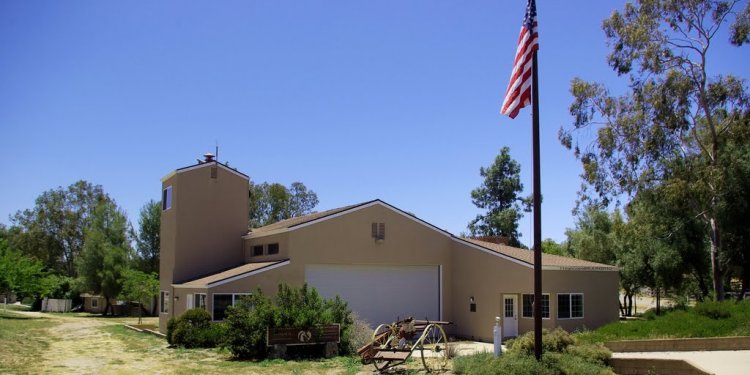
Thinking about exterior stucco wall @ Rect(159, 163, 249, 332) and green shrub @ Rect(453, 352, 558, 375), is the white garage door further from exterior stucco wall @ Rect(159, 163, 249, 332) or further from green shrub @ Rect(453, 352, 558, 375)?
green shrub @ Rect(453, 352, 558, 375)

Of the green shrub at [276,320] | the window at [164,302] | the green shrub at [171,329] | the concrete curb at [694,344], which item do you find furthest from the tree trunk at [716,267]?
the window at [164,302]

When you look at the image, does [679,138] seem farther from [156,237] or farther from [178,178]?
[156,237]

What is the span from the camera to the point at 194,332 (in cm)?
2448

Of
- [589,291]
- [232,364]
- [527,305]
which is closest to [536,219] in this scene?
[232,364]

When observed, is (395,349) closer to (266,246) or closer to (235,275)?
(235,275)

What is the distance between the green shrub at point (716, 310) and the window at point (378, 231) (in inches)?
511

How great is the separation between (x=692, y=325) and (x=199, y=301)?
19.0m

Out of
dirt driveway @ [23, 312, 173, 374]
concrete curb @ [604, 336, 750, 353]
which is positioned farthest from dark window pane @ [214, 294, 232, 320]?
concrete curb @ [604, 336, 750, 353]

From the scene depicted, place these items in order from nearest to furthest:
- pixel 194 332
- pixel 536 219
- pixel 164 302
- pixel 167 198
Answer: pixel 536 219 → pixel 194 332 → pixel 164 302 → pixel 167 198

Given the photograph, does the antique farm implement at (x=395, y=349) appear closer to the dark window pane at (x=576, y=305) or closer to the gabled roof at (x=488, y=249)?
the gabled roof at (x=488, y=249)

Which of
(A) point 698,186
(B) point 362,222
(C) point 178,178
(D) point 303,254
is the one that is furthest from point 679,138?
(C) point 178,178

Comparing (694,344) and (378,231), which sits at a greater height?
(378,231)

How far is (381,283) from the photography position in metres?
29.2

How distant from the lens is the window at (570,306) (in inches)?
1039
